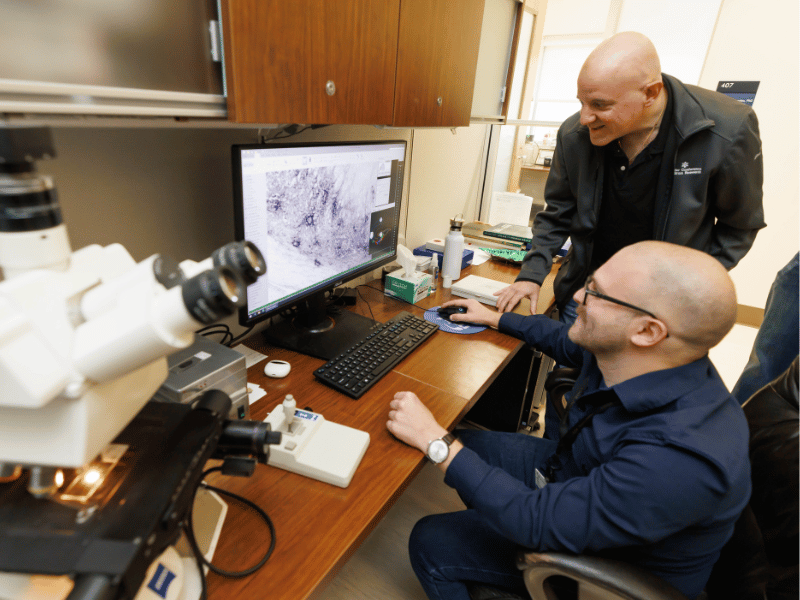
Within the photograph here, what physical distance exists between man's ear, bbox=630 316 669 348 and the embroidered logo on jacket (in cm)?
90

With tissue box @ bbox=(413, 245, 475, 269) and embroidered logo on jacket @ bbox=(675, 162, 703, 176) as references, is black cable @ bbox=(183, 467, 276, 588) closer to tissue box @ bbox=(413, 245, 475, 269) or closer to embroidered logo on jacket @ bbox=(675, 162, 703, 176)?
tissue box @ bbox=(413, 245, 475, 269)

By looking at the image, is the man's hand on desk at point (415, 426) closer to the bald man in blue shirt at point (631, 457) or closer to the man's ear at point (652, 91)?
the bald man in blue shirt at point (631, 457)

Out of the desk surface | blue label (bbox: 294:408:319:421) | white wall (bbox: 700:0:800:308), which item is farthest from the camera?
white wall (bbox: 700:0:800:308)

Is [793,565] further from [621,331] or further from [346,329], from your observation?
[346,329]

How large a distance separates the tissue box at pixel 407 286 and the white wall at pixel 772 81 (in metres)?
3.56

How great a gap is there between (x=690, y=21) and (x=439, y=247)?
373cm

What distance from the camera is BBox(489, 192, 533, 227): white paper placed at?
2.66 meters

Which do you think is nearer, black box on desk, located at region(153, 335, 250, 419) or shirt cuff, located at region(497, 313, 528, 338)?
black box on desk, located at region(153, 335, 250, 419)

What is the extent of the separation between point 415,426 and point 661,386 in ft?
1.74

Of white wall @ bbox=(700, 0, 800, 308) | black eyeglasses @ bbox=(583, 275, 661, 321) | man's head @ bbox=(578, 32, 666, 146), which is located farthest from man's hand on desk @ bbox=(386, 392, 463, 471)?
white wall @ bbox=(700, 0, 800, 308)

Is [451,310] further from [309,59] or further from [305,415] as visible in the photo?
[309,59]

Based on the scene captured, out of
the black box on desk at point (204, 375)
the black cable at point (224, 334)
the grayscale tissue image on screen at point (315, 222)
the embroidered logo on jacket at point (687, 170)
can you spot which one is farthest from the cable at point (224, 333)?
the embroidered logo on jacket at point (687, 170)

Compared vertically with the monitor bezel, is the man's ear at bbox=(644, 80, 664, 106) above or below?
above

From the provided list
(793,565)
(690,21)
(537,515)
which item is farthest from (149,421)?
(690,21)
